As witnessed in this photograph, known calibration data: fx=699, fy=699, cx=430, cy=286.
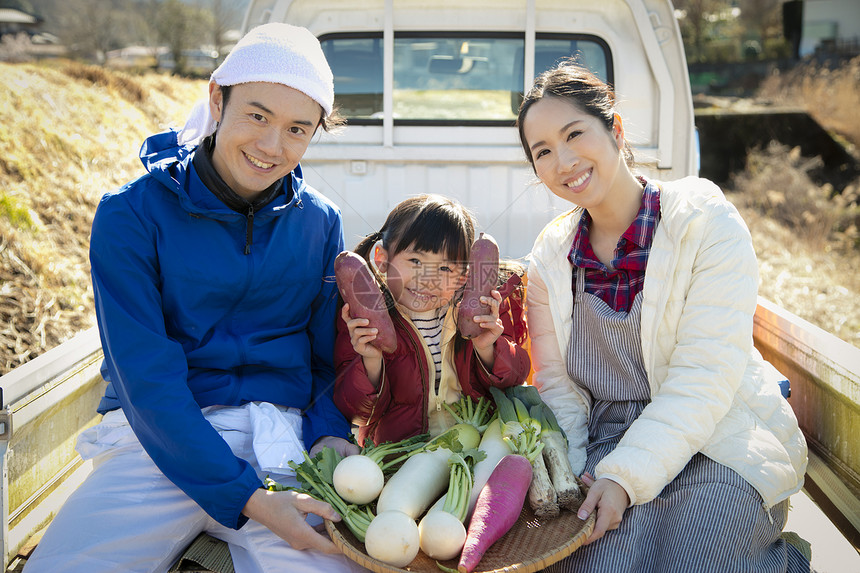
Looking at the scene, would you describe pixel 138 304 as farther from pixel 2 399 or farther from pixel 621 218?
pixel 621 218

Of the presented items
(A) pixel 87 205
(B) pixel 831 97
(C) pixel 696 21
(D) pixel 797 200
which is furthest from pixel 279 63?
(C) pixel 696 21

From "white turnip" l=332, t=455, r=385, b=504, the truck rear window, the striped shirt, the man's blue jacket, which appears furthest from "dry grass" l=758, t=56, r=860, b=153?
"white turnip" l=332, t=455, r=385, b=504

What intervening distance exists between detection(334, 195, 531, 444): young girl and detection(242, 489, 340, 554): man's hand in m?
0.45

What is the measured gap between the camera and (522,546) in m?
1.81

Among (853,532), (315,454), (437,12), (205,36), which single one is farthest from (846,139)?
(205,36)

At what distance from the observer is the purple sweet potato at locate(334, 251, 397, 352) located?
204 cm

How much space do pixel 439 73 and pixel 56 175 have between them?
4.68 metres

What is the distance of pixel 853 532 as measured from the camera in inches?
92.0

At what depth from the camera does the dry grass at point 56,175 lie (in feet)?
15.4

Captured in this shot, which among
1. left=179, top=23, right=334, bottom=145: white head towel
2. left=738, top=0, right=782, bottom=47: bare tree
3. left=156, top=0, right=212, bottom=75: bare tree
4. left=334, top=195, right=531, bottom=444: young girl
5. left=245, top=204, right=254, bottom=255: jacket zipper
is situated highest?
left=738, top=0, right=782, bottom=47: bare tree

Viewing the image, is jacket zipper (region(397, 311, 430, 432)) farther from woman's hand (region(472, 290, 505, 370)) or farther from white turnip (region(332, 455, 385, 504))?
white turnip (region(332, 455, 385, 504))

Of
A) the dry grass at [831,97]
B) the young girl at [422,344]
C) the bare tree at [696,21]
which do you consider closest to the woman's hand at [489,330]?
the young girl at [422,344]

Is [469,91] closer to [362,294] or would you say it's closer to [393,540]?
[362,294]

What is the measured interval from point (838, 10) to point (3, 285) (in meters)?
29.0
